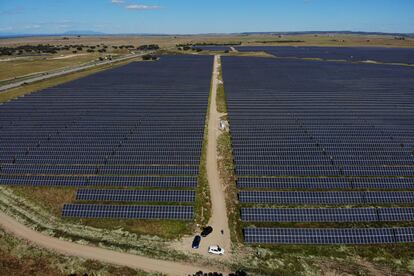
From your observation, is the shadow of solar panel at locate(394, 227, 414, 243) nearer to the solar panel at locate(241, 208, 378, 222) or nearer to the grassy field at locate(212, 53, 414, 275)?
the grassy field at locate(212, 53, 414, 275)

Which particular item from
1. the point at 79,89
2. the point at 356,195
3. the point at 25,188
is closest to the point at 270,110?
the point at 356,195

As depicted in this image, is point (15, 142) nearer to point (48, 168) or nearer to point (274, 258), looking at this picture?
point (48, 168)

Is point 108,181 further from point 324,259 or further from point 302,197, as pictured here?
point 324,259

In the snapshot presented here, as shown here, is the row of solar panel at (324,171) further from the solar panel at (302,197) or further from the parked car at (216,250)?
the parked car at (216,250)

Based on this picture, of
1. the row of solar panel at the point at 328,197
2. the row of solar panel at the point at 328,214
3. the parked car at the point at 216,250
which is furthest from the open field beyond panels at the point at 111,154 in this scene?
the row of solar panel at the point at 328,214

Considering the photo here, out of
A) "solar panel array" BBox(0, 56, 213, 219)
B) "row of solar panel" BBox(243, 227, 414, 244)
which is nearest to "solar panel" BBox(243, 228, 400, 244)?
"row of solar panel" BBox(243, 227, 414, 244)
